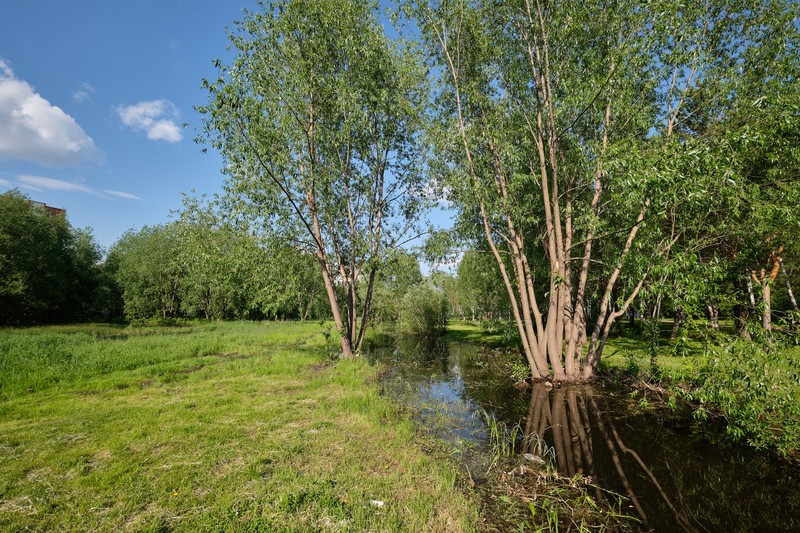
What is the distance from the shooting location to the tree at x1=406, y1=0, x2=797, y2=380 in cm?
1241

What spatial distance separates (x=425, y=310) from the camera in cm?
3859

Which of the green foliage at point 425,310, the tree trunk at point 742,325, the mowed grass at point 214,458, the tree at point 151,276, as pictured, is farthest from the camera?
the tree at point 151,276

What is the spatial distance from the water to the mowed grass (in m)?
2.00

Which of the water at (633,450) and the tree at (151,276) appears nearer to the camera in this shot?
the water at (633,450)

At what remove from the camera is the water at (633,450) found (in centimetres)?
629

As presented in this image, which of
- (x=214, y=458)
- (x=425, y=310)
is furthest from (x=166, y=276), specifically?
(x=214, y=458)

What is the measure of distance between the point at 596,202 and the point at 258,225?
51.6 feet

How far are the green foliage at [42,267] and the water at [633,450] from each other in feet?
181

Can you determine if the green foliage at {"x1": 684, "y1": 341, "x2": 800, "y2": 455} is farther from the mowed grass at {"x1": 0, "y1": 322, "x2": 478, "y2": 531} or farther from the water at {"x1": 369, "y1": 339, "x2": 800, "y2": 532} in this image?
the mowed grass at {"x1": 0, "y1": 322, "x2": 478, "y2": 531}

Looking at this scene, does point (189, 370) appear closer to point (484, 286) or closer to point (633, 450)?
point (633, 450)

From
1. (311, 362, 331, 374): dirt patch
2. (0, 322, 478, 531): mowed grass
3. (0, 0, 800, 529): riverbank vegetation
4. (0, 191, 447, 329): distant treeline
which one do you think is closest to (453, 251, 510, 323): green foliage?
(0, 0, 800, 529): riverbank vegetation

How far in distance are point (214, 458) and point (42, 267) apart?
197 feet

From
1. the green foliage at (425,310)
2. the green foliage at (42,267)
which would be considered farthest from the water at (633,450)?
the green foliage at (42,267)

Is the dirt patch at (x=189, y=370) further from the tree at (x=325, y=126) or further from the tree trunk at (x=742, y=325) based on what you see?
the tree trunk at (x=742, y=325)
